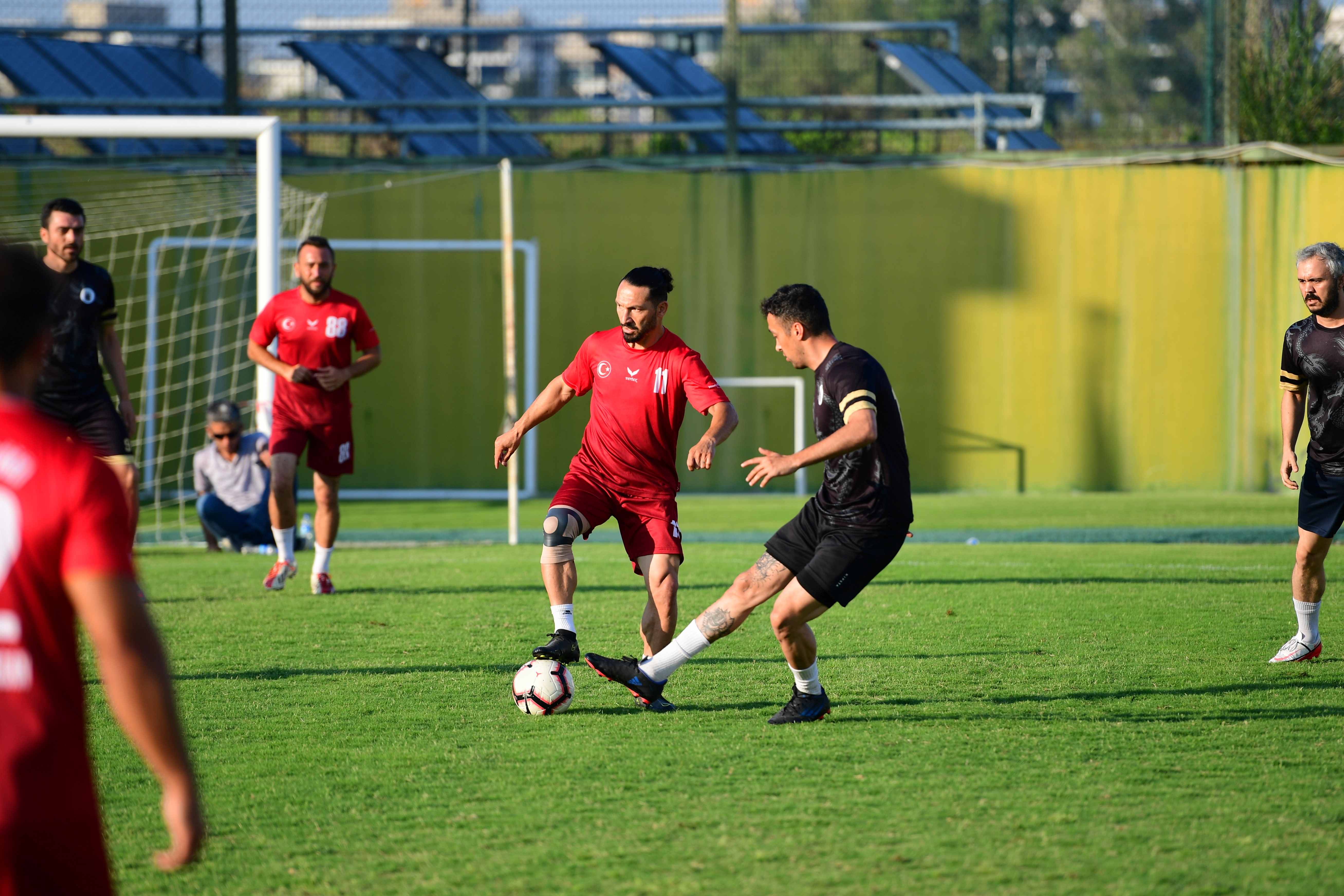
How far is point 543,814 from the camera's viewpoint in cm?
393

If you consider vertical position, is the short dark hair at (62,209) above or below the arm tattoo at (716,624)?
above

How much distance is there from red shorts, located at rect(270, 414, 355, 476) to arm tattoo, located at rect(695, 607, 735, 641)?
3748mm

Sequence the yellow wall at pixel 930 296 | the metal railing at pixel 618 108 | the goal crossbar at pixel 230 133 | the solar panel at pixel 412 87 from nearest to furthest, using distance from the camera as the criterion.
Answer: the goal crossbar at pixel 230 133 → the yellow wall at pixel 930 296 → the metal railing at pixel 618 108 → the solar panel at pixel 412 87

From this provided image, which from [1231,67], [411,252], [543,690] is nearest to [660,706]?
[543,690]

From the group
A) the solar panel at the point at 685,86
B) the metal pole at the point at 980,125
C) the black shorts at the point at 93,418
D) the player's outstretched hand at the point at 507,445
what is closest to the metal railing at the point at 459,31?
the solar panel at the point at 685,86

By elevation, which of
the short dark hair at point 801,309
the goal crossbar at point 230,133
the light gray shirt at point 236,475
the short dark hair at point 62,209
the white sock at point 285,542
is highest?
the goal crossbar at point 230,133

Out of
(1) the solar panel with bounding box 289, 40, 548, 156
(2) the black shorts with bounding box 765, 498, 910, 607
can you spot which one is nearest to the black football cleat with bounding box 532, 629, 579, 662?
(2) the black shorts with bounding box 765, 498, 910, 607

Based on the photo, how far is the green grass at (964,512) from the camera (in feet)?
41.3

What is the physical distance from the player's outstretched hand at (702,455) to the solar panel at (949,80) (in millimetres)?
11702

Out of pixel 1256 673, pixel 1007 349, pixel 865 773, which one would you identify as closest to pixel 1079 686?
pixel 1256 673

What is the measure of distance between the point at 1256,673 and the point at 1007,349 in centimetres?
955

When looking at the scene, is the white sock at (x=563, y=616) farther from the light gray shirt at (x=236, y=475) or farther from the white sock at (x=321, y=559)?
the light gray shirt at (x=236, y=475)

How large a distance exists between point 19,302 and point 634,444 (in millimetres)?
3987

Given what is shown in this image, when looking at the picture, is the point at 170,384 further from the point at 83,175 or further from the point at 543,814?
the point at 543,814
